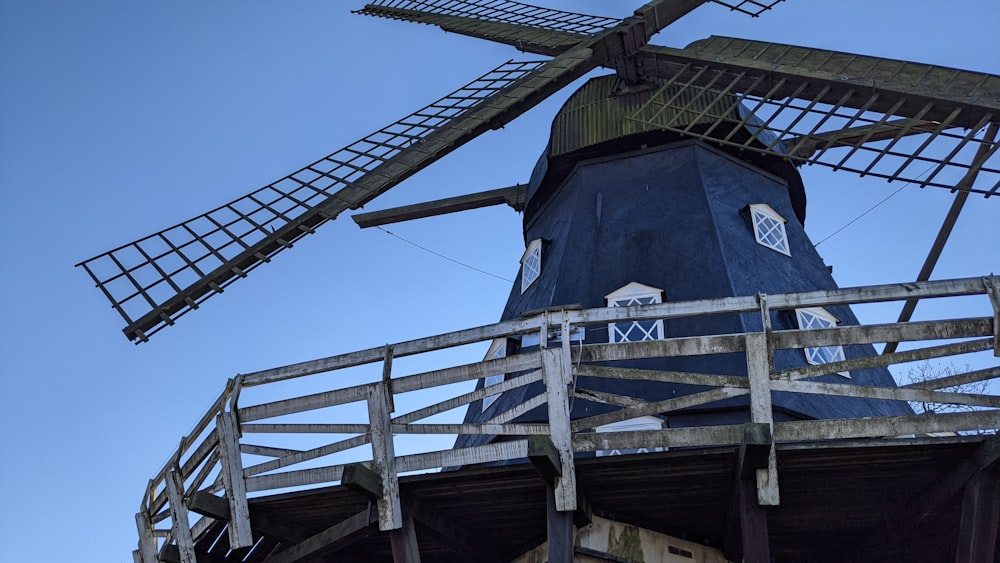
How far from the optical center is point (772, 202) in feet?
52.7

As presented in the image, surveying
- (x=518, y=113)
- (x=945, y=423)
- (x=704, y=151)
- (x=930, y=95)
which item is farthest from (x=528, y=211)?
(x=945, y=423)

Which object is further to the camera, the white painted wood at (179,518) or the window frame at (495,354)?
the window frame at (495,354)

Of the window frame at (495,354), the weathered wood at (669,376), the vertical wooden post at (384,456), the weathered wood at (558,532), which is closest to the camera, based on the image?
the weathered wood at (558,532)

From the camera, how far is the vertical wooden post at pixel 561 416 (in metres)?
10.1

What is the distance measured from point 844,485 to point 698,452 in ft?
4.94

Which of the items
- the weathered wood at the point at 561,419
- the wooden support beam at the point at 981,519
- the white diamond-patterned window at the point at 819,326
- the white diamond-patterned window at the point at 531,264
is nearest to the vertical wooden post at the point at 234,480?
the weathered wood at the point at 561,419

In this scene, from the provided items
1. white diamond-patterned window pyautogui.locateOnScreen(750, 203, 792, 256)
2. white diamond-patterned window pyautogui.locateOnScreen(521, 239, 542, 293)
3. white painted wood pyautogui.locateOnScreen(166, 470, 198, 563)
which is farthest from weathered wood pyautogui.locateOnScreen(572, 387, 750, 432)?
white diamond-patterned window pyautogui.locateOnScreen(521, 239, 542, 293)

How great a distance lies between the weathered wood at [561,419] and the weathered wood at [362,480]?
160 cm

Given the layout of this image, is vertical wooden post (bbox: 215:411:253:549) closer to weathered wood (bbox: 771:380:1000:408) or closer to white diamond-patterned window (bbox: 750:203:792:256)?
weathered wood (bbox: 771:380:1000:408)

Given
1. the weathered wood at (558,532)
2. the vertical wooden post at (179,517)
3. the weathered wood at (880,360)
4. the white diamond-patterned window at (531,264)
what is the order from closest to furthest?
the weathered wood at (558,532)
the weathered wood at (880,360)
the vertical wooden post at (179,517)
the white diamond-patterned window at (531,264)

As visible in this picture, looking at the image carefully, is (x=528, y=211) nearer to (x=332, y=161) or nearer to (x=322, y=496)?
(x=332, y=161)

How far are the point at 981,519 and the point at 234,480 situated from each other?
6.60 m

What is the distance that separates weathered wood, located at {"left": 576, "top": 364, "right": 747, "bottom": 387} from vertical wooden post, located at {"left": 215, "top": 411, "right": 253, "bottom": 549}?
349 cm

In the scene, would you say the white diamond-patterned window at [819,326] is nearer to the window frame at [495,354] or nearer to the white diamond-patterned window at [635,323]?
the white diamond-patterned window at [635,323]
